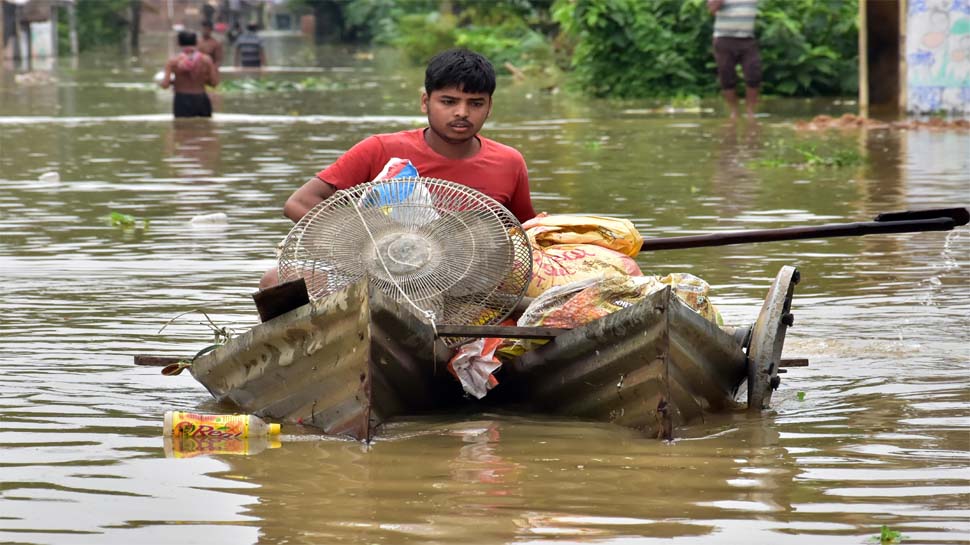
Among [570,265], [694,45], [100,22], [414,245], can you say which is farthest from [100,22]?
[414,245]

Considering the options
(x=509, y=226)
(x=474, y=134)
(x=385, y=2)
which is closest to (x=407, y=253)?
(x=509, y=226)

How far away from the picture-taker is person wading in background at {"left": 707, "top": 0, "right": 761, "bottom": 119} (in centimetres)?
2152

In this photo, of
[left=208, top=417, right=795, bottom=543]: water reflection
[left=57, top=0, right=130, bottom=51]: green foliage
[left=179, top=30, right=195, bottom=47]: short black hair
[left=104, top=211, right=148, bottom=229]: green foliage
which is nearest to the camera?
[left=208, top=417, right=795, bottom=543]: water reflection

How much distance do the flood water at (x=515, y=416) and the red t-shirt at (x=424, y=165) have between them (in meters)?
0.94

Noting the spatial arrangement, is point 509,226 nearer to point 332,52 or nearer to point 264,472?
point 264,472

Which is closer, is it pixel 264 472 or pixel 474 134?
pixel 264 472

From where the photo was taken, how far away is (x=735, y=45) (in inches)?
858

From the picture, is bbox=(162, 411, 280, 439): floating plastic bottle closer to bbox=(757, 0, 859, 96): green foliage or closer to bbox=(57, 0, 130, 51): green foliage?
bbox=(757, 0, 859, 96): green foliage

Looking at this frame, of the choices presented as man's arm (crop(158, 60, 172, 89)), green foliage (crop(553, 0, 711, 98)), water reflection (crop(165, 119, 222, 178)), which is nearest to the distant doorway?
green foliage (crop(553, 0, 711, 98))

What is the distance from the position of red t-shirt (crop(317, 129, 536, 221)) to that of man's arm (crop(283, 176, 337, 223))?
3cm

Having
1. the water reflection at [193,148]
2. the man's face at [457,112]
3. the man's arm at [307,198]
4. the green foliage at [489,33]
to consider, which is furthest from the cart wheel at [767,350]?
the green foliage at [489,33]

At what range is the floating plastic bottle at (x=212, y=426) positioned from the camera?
5.93 meters

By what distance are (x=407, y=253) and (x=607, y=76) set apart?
20.7 metres

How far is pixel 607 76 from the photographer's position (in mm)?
26312
